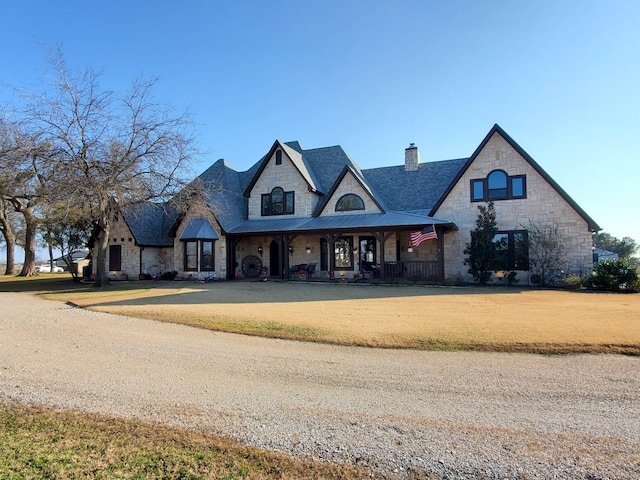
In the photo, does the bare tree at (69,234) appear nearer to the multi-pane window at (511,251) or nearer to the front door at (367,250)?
the front door at (367,250)

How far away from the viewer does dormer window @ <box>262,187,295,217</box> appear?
995 inches

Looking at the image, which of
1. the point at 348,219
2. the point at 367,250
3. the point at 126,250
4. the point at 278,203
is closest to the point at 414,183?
the point at 367,250

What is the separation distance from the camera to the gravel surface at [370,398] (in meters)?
3.73

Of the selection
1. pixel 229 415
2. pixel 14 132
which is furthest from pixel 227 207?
pixel 229 415

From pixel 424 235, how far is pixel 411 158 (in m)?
8.97

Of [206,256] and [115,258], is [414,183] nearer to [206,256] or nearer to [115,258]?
[206,256]

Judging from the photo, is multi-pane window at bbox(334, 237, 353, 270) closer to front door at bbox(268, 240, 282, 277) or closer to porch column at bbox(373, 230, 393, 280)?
porch column at bbox(373, 230, 393, 280)

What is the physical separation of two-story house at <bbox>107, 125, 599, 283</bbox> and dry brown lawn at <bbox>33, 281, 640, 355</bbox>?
4031 millimetres

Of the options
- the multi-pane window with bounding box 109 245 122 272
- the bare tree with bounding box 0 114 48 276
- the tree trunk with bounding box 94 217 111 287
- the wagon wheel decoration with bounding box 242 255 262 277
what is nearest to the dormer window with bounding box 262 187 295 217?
the wagon wheel decoration with bounding box 242 255 262 277

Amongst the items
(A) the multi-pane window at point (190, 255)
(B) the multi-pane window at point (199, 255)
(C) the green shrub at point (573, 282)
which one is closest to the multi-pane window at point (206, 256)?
(B) the multi-pane window at point (199, 255)

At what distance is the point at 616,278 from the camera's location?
1684cm

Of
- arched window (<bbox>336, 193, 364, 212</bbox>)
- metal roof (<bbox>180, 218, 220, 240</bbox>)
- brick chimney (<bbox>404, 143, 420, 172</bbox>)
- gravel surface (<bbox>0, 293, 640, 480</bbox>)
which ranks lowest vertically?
gravel surface (<bbox>0, 293, 640, 480</bbox>)

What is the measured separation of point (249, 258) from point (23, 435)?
22.0 metres

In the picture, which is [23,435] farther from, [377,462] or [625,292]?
[625,292]
